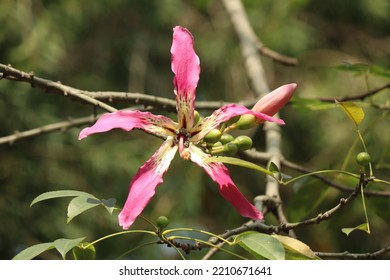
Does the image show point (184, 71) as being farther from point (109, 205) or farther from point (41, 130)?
point (41, 130)

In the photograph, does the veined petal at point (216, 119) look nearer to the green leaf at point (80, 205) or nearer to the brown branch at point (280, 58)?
the green leaf at point (80, 205)

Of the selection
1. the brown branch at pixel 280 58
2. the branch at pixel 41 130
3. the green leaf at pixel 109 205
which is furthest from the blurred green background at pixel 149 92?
the green leaf at pixel 109 205

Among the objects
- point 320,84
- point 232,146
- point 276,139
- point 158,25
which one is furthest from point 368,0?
point 232,146

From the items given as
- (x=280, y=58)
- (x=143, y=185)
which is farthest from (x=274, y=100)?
(x=280, y=58)

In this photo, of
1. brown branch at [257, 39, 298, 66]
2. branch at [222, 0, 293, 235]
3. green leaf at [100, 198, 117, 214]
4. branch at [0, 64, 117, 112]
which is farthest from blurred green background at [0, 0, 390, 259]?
green leaf at [100, 198, 117, 214]

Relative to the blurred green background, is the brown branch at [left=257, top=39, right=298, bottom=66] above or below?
below

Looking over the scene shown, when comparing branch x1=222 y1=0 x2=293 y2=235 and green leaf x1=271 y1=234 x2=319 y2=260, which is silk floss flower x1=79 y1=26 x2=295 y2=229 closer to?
green leaf x1=271 y1=234 x2=319 y2=260

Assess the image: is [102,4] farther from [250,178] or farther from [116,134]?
[250,178]
